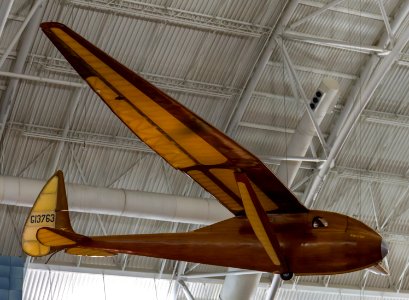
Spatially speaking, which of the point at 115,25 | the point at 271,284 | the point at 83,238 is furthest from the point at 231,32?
the point at 83,238

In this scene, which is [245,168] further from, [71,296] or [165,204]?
[71,296]

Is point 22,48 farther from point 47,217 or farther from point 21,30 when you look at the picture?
point 47,217

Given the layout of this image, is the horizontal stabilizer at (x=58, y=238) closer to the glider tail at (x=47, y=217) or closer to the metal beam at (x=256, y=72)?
the glider tail at (x=47, y=217)

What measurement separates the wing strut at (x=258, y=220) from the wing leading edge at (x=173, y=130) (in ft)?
1.41

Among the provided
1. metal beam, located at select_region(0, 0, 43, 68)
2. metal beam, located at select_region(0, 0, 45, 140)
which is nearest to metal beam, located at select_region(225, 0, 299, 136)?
metal beam, located at select_region(0, 0, 45, 140)

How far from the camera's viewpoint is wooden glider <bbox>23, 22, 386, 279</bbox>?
613 inches

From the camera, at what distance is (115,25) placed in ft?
89.7

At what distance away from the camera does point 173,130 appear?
16031 mm

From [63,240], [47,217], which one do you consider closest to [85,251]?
[63,240]

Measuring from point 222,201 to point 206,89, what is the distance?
40.2 feet

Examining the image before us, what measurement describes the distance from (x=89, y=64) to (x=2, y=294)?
13249 mm

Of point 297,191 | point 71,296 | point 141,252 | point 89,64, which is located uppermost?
point 297,191

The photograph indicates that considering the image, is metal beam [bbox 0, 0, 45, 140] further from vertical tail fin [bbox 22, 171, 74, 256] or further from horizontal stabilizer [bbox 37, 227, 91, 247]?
horizontal stabilizer [bbox 37, 227, 91, 247]

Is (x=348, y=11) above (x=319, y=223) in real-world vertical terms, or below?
above
